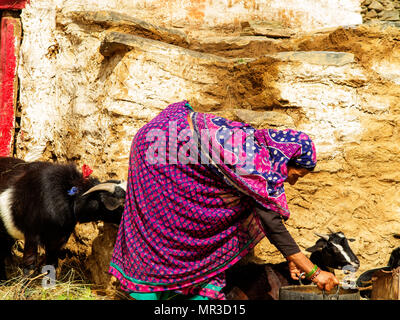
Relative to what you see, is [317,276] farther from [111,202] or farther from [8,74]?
[8,74]

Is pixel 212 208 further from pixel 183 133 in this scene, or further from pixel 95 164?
pixel 95 164

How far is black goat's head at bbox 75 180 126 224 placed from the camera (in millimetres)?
4113

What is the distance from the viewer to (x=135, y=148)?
338 centimetres

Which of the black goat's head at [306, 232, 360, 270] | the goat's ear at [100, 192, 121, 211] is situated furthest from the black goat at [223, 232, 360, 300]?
the goat's ear at [100, 192, 121, 211]

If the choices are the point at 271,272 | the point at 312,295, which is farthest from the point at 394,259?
the point at 312,295

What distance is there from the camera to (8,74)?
5609mm

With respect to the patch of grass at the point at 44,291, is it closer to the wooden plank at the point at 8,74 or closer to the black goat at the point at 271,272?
the black goat at the point at 271,272

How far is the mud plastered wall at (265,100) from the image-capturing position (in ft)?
14.5

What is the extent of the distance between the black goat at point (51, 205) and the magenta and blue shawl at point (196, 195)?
892 millimetres

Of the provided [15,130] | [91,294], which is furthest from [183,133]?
[15,130]

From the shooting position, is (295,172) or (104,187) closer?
(295,172)

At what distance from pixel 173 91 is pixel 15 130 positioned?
216 centimetres

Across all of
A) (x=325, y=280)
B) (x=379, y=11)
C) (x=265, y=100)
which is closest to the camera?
(x=325, y=280)

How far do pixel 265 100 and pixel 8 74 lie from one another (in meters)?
2.96
